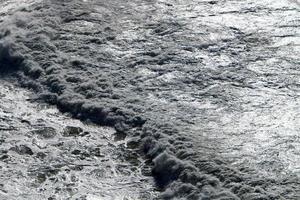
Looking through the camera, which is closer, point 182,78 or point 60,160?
point 60,160

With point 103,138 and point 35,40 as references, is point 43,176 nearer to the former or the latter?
point 103,138

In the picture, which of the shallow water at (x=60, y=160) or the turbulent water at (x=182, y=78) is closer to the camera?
the shallow water at (x=60, y=160)

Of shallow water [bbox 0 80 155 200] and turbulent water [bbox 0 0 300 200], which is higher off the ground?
turbulent water [bbox 0 0 300 200]

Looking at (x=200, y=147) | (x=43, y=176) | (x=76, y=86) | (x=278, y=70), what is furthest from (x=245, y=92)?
(x=43, y=176)

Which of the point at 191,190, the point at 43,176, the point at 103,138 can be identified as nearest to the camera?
the point at 191,190

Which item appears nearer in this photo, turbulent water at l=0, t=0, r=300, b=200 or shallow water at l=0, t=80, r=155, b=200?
shallow water at l=0, t=80, r=155, b=200

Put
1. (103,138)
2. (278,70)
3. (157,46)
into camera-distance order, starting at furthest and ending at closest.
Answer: (157,46) < (278,70) < (103,138)

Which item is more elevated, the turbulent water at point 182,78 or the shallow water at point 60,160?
the turbulent water at point 182,78

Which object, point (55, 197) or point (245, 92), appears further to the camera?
point (245, 92)
